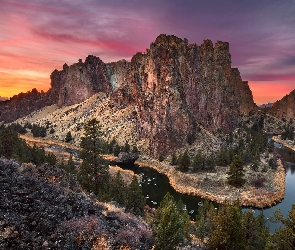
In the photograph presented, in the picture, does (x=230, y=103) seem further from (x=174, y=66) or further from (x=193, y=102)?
(x=174, y=66)

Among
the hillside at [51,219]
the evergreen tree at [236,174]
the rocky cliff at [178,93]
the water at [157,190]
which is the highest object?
the rocky cliff at [178,93]

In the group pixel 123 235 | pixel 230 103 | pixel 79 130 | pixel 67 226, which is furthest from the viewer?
pixel 230 103

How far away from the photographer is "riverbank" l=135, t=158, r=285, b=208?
57188 mm

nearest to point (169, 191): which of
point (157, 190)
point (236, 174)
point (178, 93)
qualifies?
point (157, 190)

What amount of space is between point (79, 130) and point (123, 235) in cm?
13111

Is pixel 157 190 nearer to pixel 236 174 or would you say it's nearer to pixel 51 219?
pixel 236 174

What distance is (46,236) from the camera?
41.2 feet

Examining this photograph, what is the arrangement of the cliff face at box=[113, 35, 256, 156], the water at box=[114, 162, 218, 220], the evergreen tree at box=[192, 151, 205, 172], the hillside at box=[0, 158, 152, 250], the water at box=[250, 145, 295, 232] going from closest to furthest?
the hillside at box=[0, 158, 152, 250] → the water at box=[250, 145, 295, 232] → the water at box=[114, 162, 218, 220] → the evergreen tree at box=[192, 151, 205, 172] → the cliff face at box=[113, 35, 256, 156]

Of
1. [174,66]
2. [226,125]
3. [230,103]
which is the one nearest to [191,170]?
[174,66]

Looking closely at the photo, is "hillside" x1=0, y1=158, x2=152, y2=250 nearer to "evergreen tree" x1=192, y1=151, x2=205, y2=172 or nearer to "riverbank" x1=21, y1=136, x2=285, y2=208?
"riverbank" x1=21, y1=136, x2=285, y2=208

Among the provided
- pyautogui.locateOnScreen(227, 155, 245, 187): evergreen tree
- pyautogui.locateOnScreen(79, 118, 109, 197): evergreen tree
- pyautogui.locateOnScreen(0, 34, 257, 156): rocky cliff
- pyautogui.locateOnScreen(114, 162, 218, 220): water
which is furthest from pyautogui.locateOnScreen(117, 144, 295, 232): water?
pyautogui.locateOnScreen(79, 118, 109, 197): evergreen tree

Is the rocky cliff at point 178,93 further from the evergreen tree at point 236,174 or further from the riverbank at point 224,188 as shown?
the evergreen tree at point 236,174

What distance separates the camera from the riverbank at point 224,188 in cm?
5719

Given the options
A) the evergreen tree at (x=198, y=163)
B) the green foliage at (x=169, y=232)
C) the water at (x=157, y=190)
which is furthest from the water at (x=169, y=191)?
the green foliage at (x=169, y=232)
